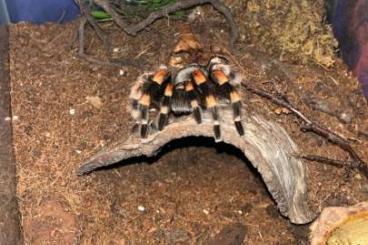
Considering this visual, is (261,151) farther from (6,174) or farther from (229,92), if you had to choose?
(6,174)

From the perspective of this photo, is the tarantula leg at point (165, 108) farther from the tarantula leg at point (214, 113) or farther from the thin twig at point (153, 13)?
the thin twig at point (153, 13)

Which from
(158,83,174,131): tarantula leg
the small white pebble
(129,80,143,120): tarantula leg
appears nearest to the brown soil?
the small white pebble

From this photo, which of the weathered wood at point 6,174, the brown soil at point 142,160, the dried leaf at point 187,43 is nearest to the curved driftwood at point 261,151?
the brown soil at point 142,160

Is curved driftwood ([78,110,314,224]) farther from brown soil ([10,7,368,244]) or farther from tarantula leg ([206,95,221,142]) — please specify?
brown soil ([10,7,368,244])

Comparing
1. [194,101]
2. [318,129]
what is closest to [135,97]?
[194,101]

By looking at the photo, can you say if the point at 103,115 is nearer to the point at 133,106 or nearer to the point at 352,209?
the point at 133,106
